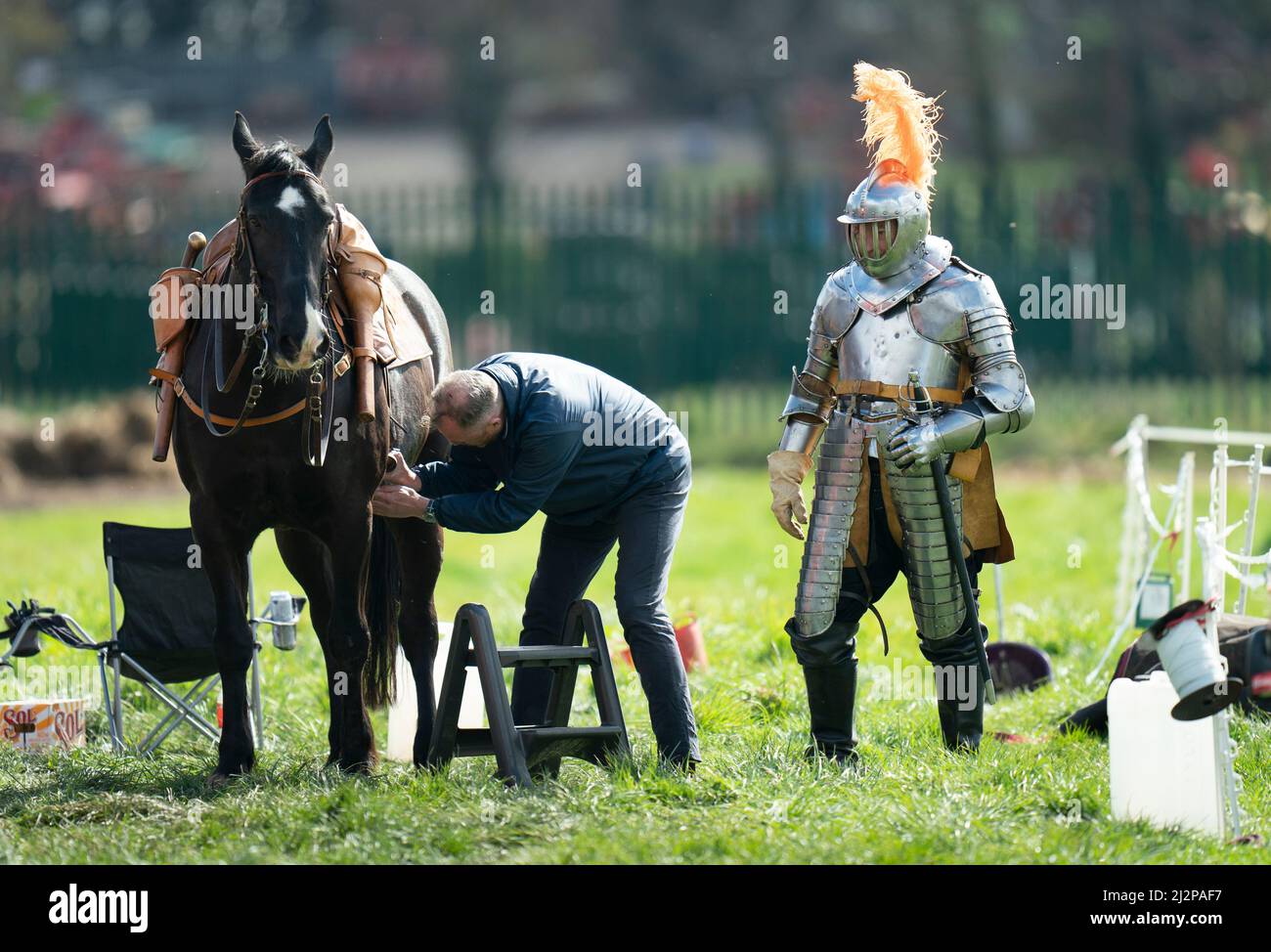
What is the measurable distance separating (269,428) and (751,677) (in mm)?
2645

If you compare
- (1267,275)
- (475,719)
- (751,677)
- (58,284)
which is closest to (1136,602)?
(751,677)

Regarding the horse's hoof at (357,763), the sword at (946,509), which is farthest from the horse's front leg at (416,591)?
the sword at (946,509)

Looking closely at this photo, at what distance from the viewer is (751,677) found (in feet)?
25.6

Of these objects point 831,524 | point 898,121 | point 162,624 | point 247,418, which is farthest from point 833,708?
point 162,624

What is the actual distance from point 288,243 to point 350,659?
5.00 ft

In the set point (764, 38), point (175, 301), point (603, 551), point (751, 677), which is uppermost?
point (764, 38)

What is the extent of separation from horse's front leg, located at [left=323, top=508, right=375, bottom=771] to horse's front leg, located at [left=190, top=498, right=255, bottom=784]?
11.8 inches

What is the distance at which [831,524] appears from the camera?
6.15 m

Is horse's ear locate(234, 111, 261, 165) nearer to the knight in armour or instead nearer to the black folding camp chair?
the black folding camp chair

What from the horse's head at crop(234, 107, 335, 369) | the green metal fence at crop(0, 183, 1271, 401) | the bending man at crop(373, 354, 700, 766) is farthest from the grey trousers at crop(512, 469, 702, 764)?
the green metal fence at crop(0, 183, 1271, 401)

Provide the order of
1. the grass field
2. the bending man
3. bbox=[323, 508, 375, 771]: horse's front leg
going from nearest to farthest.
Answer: the grass field
the bending man
bbox=[323, 508, 375, 771]: horse's front leg

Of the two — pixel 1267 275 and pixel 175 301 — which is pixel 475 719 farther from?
pixel 1267 275

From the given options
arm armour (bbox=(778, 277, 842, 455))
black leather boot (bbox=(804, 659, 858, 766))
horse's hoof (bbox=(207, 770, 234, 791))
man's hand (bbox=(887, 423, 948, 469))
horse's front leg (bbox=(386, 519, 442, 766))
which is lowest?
horse's hoof (bbox=(207, 770, 234, 791))

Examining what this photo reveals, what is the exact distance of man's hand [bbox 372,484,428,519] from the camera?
6199 mm
